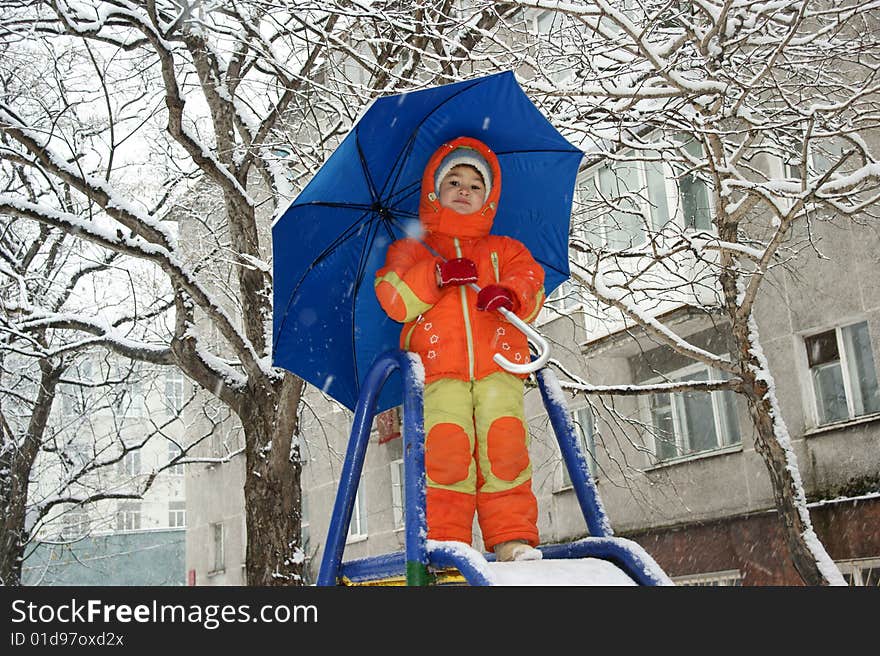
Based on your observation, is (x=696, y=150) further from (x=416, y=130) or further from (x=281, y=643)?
(x=281, y=643)

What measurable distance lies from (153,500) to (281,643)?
36557mm

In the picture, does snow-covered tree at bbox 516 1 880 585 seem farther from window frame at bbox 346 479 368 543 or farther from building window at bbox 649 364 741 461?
window frame at bbox 346 479 368 543

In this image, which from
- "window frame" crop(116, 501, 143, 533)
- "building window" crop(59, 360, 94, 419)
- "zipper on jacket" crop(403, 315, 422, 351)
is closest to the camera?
"zipper on jacket" crop(403, 315, 422, 351)

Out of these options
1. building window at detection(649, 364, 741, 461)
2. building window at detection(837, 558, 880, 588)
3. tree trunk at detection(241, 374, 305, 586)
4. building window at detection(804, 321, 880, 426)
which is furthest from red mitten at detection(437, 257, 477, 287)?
building window at detection(649, 364, 741, 461)

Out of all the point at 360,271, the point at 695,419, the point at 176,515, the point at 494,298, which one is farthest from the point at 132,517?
the point at 494,298

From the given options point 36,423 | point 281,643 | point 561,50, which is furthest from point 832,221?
point 36,423

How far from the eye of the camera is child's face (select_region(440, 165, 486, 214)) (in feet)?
12.7

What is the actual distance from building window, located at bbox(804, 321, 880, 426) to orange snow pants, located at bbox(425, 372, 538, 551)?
778 centimetres

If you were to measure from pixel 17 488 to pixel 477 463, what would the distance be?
11.7 metres

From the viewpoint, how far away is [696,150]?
38.7 ft

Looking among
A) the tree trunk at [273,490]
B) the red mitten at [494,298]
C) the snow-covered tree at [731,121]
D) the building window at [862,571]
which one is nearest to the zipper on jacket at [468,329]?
the red mitten at [494,298]

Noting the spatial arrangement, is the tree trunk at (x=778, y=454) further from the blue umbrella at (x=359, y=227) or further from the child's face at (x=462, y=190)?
the child's face at (x=462, y=190)

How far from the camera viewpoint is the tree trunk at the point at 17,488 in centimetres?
1318

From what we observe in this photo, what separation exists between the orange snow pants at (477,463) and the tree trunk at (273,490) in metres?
4.49
